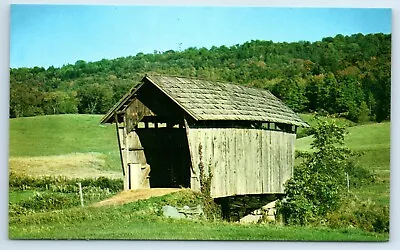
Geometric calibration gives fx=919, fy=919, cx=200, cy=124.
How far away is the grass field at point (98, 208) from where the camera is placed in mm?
8688

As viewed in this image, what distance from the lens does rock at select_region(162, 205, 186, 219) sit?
8.77 meters

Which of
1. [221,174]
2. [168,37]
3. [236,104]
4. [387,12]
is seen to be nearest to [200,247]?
[221,174]

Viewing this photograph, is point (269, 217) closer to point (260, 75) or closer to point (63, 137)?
point (260, 75)

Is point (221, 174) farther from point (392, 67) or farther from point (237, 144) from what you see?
point (392, 67)

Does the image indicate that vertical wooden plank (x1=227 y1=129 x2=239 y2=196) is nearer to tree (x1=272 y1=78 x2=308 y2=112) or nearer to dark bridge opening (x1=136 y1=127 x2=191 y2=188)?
dark bridge opening (x1=136 y1=127 x2=191 y2=188)

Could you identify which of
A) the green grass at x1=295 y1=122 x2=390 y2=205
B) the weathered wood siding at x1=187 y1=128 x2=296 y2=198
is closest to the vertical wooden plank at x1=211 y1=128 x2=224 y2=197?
the weathered wood siding at x1=187 y1=128 x2=296 y2=198

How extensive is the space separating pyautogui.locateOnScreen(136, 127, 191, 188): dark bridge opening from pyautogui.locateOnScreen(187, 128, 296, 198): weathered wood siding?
4.2 inches

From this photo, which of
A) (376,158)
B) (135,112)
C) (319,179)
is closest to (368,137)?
(376,158)

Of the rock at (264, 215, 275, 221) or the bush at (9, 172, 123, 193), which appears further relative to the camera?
the rock at (264, 215, 275, 221)

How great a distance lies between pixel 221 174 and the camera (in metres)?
8.90

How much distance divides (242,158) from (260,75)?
837 millimetres

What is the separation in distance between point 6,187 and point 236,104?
2.36 meters

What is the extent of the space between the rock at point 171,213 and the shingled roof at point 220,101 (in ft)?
3.01

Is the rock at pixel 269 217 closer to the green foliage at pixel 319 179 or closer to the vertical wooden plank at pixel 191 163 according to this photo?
the green foliage at pixel 319 179
